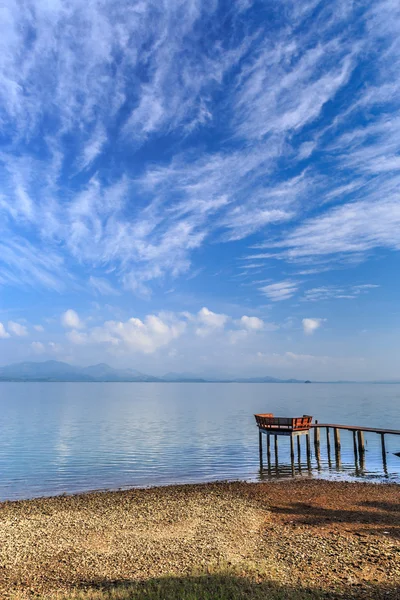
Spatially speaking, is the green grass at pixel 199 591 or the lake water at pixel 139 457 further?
the lake water at pixel 139 457

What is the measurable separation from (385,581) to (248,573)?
10.3ft

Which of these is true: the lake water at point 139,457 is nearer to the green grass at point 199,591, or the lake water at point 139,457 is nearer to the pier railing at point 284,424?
the pier railing at point 284,424

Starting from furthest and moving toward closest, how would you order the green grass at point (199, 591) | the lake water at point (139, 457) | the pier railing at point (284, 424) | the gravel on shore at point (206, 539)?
the pier railing at point (284, 424) → the lake water at point (139, 457) → the gravel on shore at point (206, 539) → the green grass at point (199, 591)

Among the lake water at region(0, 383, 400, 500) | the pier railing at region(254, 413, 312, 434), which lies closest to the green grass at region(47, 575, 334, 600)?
the lake water at region(0, 383, 400, 500)

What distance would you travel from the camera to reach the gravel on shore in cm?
1036

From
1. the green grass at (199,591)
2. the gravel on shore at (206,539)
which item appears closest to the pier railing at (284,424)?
the gravel on shore at (206,539)

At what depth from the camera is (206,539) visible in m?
13.3

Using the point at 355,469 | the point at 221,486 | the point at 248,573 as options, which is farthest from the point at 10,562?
the point at 355,469

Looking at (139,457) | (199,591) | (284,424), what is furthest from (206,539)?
(139,457)

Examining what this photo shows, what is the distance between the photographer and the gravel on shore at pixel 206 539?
1036 centimetres

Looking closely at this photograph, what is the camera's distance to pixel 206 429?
5559 cm

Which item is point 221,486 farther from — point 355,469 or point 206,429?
point 206,429

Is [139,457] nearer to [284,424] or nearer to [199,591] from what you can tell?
[284,424]

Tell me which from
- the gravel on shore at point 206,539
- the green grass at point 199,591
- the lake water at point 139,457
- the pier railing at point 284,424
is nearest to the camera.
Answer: the green grass at point 199,591
